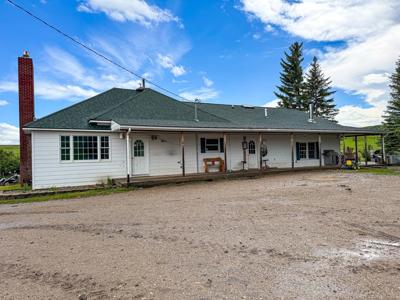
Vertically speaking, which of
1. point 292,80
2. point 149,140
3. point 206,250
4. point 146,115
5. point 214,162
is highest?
point 292,80

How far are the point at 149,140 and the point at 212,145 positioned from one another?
3940 mm

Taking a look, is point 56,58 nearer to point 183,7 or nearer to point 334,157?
point 183,7

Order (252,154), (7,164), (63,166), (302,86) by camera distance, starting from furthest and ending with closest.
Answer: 1. (302,86)
2. (7,164)
3. (252,154)
4. (63,166)

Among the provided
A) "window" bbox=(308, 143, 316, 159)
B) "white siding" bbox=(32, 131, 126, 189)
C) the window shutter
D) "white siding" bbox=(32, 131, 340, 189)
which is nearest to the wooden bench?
"white siding" bbox=(32, 131, 340, 189)

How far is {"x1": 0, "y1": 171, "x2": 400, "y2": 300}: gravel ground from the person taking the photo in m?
3.06

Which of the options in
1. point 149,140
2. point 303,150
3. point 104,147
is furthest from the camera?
point 303,150

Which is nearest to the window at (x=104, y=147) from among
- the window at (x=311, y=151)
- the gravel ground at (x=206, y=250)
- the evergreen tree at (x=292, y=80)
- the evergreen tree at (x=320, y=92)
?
the gravel ground at (x=206, y=250)

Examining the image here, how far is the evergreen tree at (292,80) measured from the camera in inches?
1721

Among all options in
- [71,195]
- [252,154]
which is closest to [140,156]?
[71,195]

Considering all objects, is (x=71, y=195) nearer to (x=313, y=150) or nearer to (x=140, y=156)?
(x=140, y=156)

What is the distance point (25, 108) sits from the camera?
13023mm

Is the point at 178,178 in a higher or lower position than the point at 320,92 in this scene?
lower

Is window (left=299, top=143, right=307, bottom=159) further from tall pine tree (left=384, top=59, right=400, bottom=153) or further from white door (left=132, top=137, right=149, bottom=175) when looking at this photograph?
tall pine tree (left=384, top=59, right=400, bottom=153)

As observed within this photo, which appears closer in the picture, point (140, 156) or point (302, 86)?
point (140, 156)
